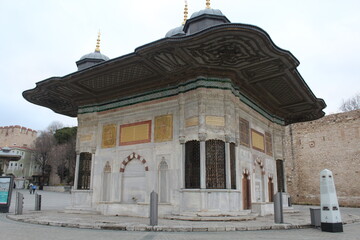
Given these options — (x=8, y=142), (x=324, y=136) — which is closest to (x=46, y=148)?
(x=8, y=142)

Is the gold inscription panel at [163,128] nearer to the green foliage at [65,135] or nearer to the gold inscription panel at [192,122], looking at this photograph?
the gold inscription panel at [192,122]

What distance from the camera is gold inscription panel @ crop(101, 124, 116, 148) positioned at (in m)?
11.2

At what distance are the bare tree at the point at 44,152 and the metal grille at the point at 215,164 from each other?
39.9m

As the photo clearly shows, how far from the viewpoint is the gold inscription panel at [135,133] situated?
34.0 feet

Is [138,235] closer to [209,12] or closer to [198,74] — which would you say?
[198,74]

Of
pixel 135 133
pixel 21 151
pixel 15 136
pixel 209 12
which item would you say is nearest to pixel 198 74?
pixel 209 12

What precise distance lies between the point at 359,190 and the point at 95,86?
16746 millimetres

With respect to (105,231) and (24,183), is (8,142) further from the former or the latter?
(105,231)

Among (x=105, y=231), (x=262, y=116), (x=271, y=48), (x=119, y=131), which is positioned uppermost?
(x=271, y=48)

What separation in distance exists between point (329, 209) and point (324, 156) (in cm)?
1589

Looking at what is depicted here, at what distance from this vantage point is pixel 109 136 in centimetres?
1134

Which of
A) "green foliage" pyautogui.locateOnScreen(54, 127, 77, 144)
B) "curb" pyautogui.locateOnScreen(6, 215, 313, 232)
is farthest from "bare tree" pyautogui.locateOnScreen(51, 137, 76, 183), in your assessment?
"curb" pyautogui.locateOnScreen(6, 215, 313, 232)

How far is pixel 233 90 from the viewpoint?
9.80m

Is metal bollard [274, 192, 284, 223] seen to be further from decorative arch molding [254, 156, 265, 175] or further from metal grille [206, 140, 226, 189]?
decorative arch molding [254, 156, 265, 175]
